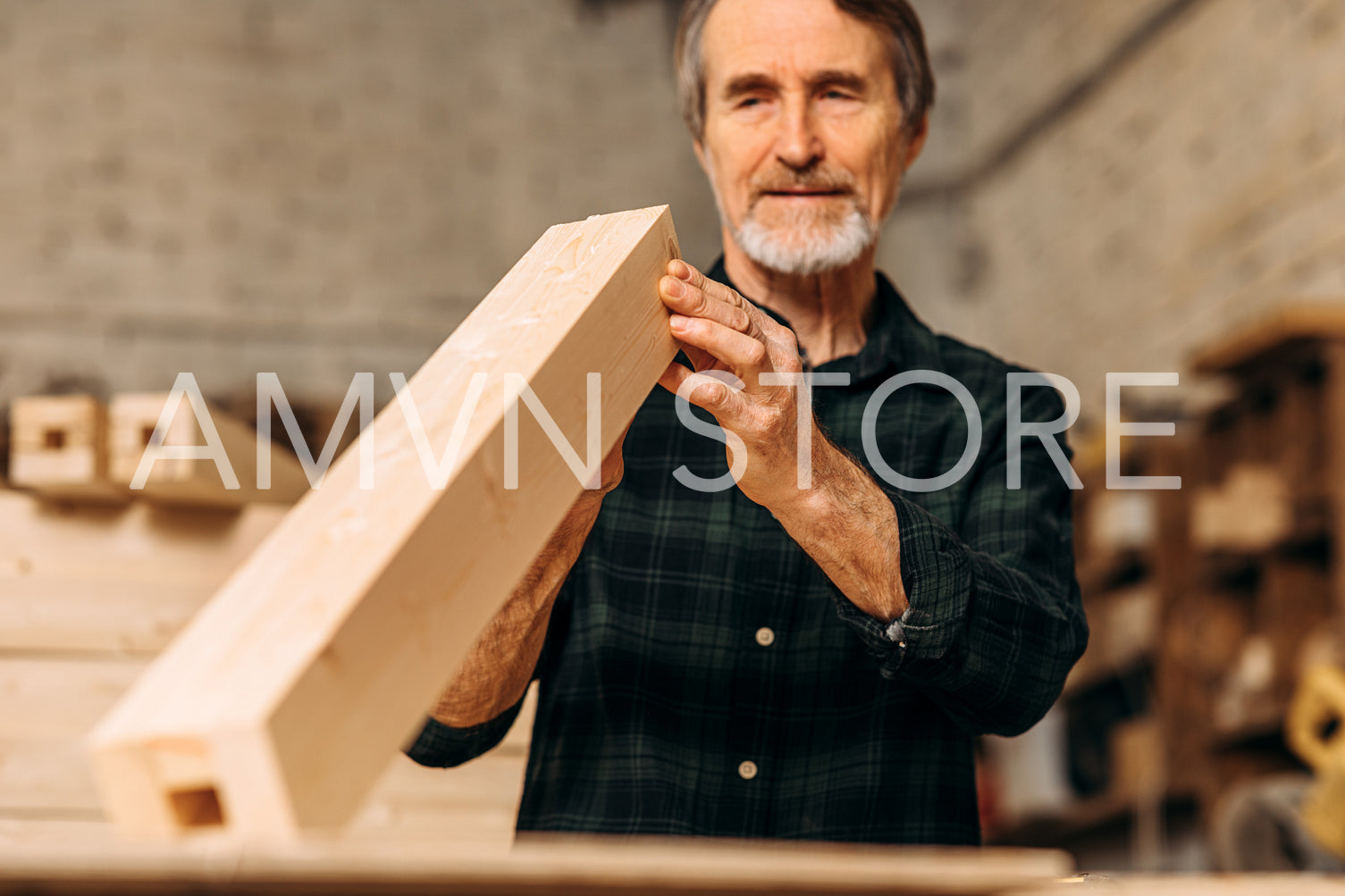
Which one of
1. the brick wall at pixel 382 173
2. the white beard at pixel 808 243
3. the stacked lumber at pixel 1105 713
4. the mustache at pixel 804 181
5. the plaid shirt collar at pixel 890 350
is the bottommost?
the stacked lumber at pixel 1105 713

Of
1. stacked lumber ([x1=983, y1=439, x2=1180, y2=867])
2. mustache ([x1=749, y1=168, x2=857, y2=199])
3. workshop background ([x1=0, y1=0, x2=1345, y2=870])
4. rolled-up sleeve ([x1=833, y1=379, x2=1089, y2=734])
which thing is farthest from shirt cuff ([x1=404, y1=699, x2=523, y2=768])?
stacked lumber ([x1=983, y1=439, x2=1180, y2=867])

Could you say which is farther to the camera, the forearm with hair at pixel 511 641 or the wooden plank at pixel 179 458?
the wooden plank at pixel 179 458

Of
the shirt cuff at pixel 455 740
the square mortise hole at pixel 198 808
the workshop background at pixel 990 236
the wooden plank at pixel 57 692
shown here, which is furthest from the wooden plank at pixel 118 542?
the workshop background at pixel 990 236

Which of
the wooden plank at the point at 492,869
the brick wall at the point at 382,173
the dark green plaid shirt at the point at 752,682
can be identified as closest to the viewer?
the wooden plank at the point at 492,869

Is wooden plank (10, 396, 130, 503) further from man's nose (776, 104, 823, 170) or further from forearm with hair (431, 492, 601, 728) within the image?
man's nose (776, 104, 823, 170)

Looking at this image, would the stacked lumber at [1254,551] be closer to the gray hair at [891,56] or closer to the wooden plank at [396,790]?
the gray hair at [891,56]

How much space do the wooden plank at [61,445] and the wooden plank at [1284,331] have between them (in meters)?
2.76

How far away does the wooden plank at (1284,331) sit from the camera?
321cm

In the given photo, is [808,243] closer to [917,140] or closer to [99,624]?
[917,140]

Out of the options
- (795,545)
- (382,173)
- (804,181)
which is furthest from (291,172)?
(795,545)

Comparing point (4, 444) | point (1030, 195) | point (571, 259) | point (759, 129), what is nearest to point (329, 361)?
point (4, 444)

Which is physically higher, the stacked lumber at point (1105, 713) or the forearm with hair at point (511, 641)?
the forearm with hair at point (511, 641)

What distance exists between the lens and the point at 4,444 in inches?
197

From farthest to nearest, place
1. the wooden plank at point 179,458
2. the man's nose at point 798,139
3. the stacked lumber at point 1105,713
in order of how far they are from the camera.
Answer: the stacked lumber at point 1105,713 < the wooden plank at point 179,458 < the man's nose at point 798,139
